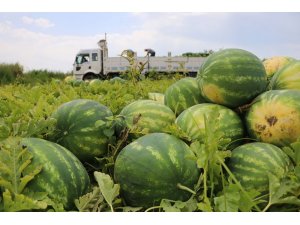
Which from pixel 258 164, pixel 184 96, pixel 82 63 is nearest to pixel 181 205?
pixel 258 164

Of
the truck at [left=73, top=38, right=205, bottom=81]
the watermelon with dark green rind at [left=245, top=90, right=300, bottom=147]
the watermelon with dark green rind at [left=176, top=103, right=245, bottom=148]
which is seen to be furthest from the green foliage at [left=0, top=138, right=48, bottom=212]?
the truck at [left=73, top=38, right=205, bottom=81]

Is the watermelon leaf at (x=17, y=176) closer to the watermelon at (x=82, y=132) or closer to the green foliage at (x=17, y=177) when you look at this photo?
the green foliage at (x=17, y=177)

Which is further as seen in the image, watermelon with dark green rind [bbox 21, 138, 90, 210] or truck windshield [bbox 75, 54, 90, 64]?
truck windshield [bbox 75, 54, 90, 64]

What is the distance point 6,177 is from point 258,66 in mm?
1481

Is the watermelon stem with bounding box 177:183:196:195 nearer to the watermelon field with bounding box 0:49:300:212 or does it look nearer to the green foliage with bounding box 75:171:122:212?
the watermelon field with bounding box 0:49:300:212

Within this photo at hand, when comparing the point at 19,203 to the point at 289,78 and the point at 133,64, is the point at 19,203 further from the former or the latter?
the point at 133,64

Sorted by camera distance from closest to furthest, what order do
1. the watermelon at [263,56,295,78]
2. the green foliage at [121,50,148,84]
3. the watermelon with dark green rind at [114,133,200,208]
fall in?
the watermelon with dark green rind at [114,133,200,208] → the watermelon at [263,56,295,78] → the green foliage at [121,50,148,84]

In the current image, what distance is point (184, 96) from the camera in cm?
246

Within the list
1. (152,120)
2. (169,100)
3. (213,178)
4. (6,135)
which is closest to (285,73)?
(169,100)

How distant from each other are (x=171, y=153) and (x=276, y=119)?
64 cm

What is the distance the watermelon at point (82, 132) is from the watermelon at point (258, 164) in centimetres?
67

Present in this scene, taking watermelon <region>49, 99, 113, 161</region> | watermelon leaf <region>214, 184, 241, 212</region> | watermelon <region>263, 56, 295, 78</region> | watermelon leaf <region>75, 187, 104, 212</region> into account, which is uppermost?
watermelon <region>263, 56, 295, 78</region>

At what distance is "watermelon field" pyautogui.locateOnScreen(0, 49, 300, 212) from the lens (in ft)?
4.51

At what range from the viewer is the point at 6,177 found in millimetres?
1336
